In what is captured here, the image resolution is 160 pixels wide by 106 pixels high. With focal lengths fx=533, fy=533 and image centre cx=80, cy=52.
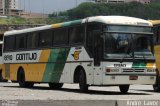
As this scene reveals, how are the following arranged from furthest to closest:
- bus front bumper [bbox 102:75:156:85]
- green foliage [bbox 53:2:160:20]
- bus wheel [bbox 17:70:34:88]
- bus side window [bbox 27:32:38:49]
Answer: green foliage [bbox 53:2:160:20]
bus wheel [bbox 17:70:34:88]
bus side window [bbox 27:32:38:49]
bus front bumper [bbox 102:75:156:85]

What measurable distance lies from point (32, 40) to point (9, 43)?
329 cm

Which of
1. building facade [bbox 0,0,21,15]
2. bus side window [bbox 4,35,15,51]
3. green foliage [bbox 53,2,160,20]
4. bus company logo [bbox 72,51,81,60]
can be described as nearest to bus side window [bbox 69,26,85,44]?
bus company logo [bbox 72,51,81,60]

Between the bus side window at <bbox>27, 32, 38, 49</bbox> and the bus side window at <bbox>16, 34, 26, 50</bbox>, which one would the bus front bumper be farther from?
the bus side window at <bbox>16, 34, 26, 50</bbox>

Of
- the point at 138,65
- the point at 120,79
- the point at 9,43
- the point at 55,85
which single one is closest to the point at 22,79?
the point at 55,85

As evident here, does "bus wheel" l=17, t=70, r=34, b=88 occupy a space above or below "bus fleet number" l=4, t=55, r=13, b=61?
below

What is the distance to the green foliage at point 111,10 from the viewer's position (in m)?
63.0

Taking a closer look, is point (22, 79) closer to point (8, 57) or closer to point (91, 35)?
point (8, 57)

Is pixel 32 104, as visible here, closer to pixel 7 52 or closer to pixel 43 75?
pixel 43 75

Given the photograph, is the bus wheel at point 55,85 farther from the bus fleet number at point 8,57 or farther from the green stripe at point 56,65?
the bus fleet number at point 8,57

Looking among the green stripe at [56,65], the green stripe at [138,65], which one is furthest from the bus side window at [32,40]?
the green stripe at [138,65]

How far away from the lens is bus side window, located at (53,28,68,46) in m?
22.4

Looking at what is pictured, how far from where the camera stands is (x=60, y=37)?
22.9 metres

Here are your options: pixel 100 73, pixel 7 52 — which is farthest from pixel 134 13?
pixel 100 73

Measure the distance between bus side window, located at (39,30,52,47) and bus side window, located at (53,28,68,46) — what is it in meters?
0.54
